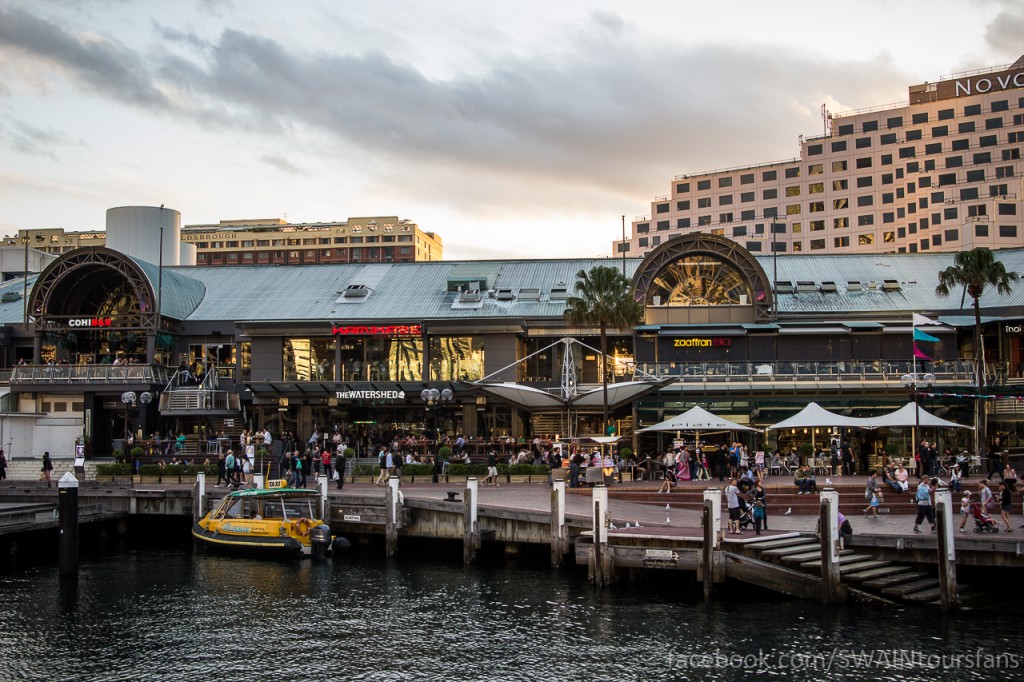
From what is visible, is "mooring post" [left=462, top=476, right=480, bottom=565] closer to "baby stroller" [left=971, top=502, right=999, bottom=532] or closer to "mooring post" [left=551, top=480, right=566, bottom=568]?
"mooring post" [left=551, top=480, right=566, bottom=568]

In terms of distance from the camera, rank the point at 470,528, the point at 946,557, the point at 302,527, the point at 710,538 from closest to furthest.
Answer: the point at 946,557 < the point at 710,538 < the point at 470,528 < the point at 302,527

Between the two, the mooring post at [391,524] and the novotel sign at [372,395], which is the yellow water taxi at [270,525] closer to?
the mooring post at [391,524]

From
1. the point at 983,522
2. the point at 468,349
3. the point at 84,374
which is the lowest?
the point at 983,522

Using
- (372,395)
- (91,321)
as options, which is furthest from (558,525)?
(91,321)

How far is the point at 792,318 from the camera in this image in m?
57.0

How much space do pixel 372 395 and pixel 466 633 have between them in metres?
31.7

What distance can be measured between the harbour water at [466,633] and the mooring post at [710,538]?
2.12ft

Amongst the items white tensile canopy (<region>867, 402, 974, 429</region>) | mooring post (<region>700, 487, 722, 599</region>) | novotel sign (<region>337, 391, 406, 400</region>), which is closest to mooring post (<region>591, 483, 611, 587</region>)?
mooring post (<region>700, 487, 722, 599</region>)

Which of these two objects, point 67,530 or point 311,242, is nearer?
point 67,530

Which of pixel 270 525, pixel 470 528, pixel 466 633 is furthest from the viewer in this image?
pixel 270 525

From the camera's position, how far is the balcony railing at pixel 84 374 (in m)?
57.7

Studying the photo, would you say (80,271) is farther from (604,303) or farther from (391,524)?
(391,524)

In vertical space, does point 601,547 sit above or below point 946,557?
below

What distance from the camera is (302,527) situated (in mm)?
36156
